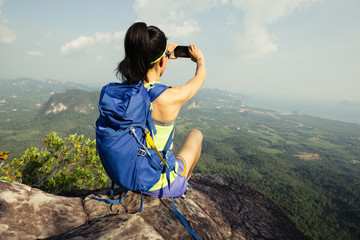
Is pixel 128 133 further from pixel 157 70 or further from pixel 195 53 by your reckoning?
pixel 195 53

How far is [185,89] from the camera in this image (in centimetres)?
218

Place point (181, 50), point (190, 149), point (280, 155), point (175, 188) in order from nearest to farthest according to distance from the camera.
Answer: point (181, 50) → point (175, 188) → point (190, 149) → point (280, 155)

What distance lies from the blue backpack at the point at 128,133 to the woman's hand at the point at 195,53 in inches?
31.4

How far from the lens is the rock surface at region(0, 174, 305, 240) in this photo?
6.66ft

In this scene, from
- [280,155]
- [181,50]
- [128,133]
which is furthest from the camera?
[280,155]

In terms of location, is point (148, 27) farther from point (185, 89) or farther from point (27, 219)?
point (27, 219)

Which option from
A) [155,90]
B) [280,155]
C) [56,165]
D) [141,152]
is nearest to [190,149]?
[141,152]

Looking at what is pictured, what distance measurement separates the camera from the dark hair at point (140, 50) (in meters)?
1.96

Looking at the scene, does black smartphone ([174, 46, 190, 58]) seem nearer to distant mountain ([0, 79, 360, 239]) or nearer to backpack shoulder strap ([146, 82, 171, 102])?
backpack shoulder strap ([146, 82, 171, 102])

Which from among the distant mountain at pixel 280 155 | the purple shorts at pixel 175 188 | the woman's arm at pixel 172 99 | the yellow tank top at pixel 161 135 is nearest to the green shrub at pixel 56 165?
the purple shorts at pixel 175 188

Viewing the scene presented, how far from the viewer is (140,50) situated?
2014mm

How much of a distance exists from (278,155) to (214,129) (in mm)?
62238

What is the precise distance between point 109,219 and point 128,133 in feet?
3.86

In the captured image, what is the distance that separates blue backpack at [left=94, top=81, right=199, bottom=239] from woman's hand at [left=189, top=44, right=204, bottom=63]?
31.4 inches
